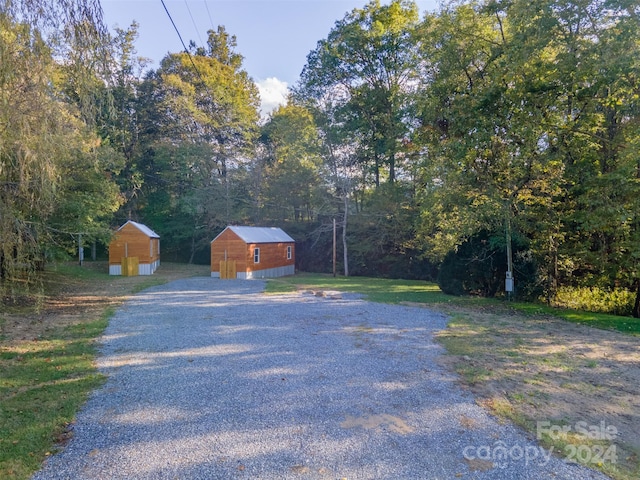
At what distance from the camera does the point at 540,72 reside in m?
9.09

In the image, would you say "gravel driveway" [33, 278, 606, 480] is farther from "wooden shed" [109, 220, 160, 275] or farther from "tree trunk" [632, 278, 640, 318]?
"wooden shed" [109, 220, 160, 275]

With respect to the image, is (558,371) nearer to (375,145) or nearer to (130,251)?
(375,145)

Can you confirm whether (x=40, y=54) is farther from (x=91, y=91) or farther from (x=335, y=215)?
(x=335, y=215)

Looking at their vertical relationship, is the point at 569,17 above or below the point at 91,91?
above

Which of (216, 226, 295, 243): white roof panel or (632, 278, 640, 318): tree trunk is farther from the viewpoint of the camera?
(216, 226, 295, 243): white roof panel

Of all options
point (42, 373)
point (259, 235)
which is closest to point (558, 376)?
point (42, 373)

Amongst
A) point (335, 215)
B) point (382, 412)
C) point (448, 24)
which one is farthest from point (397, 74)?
point (382, 412)

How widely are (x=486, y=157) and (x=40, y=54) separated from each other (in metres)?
10.5

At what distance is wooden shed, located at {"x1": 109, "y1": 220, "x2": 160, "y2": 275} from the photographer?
20.5 meters

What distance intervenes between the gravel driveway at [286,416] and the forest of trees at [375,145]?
10.7 ft

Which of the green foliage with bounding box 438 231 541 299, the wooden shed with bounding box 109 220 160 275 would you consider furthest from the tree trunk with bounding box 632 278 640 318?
the wooden shed with bounding box 109 220 160 275

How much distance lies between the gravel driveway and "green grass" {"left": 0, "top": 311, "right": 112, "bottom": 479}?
18 cm

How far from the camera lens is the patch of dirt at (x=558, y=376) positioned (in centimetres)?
359

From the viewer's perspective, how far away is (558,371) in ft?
17.3
